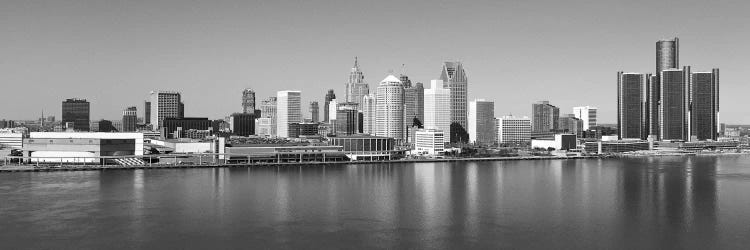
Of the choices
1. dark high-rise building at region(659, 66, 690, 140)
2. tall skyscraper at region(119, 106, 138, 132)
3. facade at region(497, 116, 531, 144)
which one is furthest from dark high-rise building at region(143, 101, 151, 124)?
dark high-rise building at region(659, 66, 690, 140)

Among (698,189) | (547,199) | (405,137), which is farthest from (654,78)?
(547,199)

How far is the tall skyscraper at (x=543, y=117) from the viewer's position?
53.2 m

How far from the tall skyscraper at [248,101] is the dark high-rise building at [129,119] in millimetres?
9944

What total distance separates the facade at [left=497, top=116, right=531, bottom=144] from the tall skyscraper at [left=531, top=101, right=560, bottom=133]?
11466 mm

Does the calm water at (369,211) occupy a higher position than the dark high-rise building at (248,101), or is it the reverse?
the dark high-rise building at (248,101)

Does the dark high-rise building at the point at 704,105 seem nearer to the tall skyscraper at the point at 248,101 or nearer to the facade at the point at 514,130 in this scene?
the facade at the point at 514,130

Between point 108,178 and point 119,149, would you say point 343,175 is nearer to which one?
point 108,178

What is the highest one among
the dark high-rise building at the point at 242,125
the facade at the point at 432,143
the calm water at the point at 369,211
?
the dark high-rise building at the point at 242,125

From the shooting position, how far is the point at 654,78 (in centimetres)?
4316

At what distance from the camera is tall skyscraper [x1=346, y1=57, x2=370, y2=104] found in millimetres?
57500

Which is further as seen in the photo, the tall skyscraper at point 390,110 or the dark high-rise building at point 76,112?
the dark high-rise building at point 76,112

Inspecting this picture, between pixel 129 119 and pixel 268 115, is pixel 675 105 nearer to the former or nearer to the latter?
pixel 268 115

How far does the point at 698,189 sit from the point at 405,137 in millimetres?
26725

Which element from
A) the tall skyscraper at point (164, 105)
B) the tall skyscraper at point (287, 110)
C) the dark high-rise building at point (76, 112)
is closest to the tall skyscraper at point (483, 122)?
the tall skyscraper at point (287, 110)
